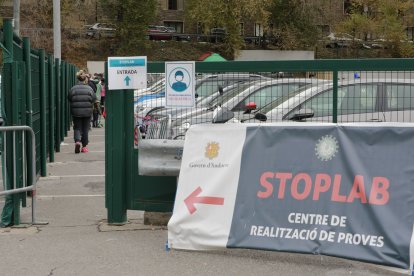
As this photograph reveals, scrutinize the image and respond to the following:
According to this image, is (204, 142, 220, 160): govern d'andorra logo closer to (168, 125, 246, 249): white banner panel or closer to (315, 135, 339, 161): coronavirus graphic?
(168, 125, 246, 249): white banner panel

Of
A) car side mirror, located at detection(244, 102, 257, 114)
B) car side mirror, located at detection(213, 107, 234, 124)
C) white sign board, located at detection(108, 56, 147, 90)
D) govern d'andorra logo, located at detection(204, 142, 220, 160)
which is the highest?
white sign board, located at detection(108, 56, 147, 90)

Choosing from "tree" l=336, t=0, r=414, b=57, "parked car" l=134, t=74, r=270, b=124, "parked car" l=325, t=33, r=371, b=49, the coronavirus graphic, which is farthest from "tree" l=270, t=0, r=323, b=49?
the coronavirus graphic

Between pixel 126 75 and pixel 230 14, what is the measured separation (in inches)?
2133

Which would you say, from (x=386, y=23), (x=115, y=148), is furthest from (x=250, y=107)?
(x=386, y=23)

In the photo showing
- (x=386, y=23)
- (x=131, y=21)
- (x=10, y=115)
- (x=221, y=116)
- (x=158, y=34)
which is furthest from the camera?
(x=158, y=34)

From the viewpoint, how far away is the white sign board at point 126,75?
7.21 meters

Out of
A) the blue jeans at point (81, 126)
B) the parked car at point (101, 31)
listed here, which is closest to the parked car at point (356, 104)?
the blue jeans at point (81, 126)

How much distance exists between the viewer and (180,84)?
6988 millimetres

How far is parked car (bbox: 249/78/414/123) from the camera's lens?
264 inches

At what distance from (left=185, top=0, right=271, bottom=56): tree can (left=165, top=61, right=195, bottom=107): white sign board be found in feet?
172

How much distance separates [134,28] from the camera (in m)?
60.0

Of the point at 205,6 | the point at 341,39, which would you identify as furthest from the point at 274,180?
the point at 341,39

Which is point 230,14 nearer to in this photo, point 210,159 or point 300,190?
point 210,159

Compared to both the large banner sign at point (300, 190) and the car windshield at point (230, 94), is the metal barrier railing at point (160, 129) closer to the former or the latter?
the car windshield at point (230, 94)
